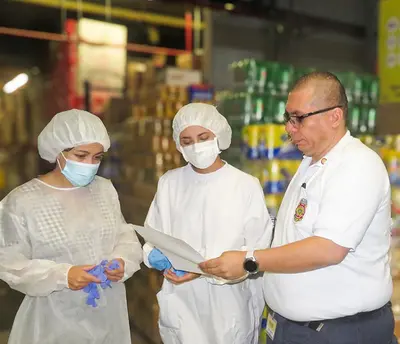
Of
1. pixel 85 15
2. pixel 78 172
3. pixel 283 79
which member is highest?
pixel 85 15

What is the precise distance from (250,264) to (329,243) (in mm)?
260

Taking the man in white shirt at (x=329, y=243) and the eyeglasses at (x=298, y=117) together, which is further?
the eyeglasses at (x=298, y=117)

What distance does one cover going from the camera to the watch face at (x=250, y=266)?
1489 mm

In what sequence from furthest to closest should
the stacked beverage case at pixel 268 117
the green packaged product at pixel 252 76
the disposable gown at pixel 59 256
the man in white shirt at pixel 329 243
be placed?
the green packaged product at pixel 252 76
the stacked beverage case at pixel 268 117
the disposable gown at pixel 59 256
the man in white shirt at pixel 329 243

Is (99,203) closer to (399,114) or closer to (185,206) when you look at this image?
(185,206)

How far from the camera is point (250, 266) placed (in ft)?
4.90

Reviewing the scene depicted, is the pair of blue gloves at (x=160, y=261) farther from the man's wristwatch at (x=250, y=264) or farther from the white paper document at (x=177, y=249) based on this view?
the man's wristwatch at (x=250, y=264)

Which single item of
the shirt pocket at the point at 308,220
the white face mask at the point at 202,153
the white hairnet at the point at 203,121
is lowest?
the shirt pocket at the point at 308,220

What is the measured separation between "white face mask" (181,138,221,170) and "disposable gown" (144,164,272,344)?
72mm

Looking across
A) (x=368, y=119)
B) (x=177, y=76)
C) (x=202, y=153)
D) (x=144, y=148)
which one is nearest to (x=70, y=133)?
(x=202, y=153)

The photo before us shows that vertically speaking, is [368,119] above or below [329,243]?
above

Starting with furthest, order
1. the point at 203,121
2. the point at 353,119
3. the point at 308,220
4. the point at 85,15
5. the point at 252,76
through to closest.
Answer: the point at 85,15 < the point at 353,119 < the point at 252,76 < the point at 203,121 < the point at 308,220

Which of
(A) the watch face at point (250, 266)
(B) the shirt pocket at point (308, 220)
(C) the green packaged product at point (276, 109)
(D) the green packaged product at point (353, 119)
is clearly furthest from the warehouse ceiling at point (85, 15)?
(A) the watch face at point (250, 266)

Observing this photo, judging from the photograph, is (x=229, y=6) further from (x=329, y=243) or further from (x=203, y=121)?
(x=329, y=243)
